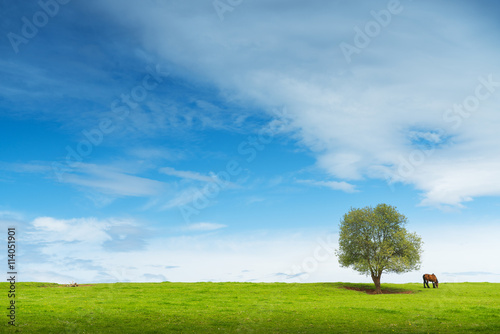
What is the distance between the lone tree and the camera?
61.3m

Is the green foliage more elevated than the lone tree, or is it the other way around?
the lone tree

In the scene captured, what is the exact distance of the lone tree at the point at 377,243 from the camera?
61281 mm

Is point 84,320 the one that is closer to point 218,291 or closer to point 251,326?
point 251,326

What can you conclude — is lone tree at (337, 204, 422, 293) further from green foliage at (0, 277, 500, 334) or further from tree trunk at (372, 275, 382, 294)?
green foliage at (0, 277, 500, 334)

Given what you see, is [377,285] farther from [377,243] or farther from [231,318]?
[231,318]

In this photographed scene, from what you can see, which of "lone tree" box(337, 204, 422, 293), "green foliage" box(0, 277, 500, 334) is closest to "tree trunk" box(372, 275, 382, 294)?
"lone tree" box(337, 204, 422, 293)

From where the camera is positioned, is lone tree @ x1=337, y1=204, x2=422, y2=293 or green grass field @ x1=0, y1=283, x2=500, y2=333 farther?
lone tree @ x1=337, y1=204, x2=422, y2=293

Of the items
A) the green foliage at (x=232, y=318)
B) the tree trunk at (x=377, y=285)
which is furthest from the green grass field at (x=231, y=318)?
the tree trunk at (x=377, y=285)

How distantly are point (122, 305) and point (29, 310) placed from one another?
313 inches

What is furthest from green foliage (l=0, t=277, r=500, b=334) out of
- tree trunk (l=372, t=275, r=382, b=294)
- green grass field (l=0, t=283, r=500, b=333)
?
tree trunk (l=372, t=275, r=382, b=294)

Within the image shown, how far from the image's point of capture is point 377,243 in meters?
63.0

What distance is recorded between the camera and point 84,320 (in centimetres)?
2712

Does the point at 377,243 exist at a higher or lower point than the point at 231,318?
higher

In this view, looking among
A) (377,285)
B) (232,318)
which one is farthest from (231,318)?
(377,285)
